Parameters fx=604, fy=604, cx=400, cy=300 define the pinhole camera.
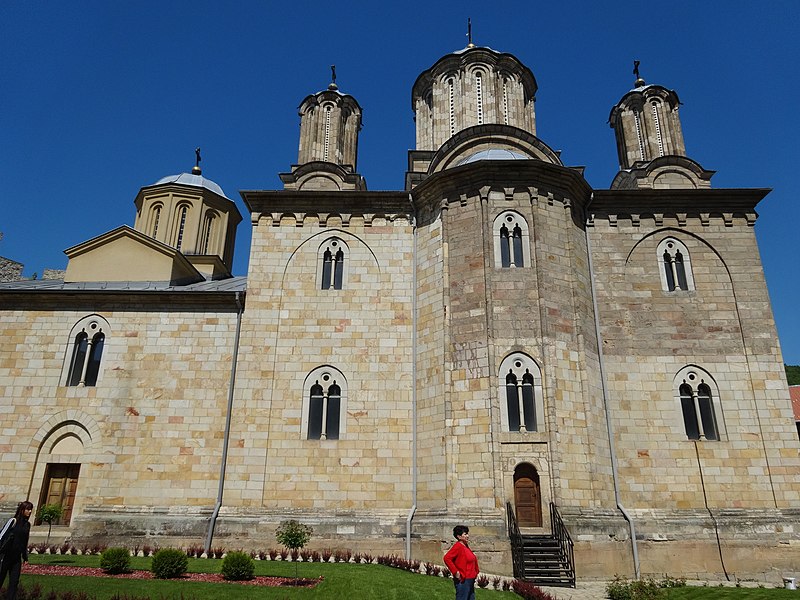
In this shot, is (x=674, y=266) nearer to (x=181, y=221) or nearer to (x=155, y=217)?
(x=181, y=221)

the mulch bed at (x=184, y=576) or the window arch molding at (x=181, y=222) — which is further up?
the window arch molding at (x=181, y=222)

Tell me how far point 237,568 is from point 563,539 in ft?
22.0

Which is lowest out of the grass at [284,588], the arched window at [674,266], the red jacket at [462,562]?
the grass at [284,588]

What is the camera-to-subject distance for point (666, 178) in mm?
20047

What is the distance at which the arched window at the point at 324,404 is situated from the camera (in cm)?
1594

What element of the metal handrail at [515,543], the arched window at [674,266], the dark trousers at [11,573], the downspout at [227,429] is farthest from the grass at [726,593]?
the dark trousers at [11,573]

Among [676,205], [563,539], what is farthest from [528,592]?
[676,205]

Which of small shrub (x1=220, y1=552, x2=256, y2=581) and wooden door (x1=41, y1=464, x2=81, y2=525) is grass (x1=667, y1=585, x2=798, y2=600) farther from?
wooden door (x1=41, y1=464, x2=81, y2=525)

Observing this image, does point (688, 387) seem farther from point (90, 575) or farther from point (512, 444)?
point (90, 575)

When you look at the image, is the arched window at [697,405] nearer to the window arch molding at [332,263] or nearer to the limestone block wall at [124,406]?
the window arch molding at [332,263]

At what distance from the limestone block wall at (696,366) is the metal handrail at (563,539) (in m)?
2.84

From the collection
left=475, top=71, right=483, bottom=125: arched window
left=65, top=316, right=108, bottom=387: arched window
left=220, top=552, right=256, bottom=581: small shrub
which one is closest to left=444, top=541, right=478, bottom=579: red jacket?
left=220, top=552, right=256, bottom=581: small shrub

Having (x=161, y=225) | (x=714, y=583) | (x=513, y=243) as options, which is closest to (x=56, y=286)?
(x=161, y=225)

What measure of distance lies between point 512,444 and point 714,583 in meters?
5.43
